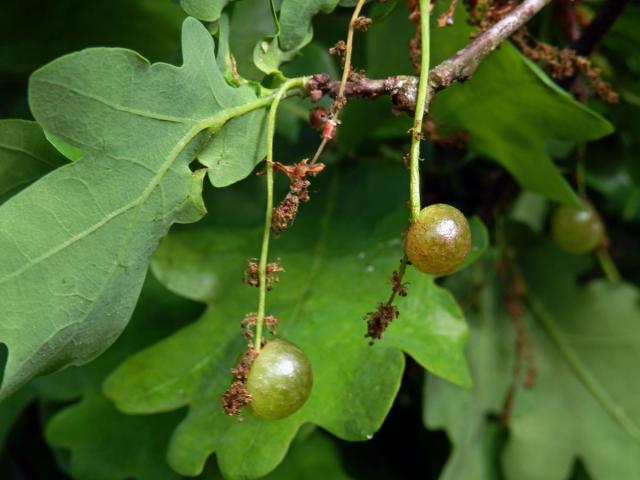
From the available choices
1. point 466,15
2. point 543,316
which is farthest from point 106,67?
point 543,316

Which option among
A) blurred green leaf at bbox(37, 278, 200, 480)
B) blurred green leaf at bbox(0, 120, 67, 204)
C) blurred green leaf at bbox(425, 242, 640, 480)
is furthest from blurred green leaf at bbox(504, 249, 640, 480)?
blurred green leaf at bbox(0, 120, 67, 204)

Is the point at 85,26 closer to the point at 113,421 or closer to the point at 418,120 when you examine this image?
the point at 113,421

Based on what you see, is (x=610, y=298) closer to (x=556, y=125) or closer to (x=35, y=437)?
(x=556, y=125)

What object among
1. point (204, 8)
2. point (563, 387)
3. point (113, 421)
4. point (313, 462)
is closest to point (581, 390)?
point (563, 387)

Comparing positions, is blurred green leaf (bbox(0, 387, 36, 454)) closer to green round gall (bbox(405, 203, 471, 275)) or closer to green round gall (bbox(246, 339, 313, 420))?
green round gall (bbox(246, 339, 313, 420))

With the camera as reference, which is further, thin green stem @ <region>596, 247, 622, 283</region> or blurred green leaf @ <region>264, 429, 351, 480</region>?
thin green stem @ <region>596, 247, 622, 283</region>

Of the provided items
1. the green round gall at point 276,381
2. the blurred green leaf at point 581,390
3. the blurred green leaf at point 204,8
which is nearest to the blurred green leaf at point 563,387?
the blurred green leaf at point 581,390
